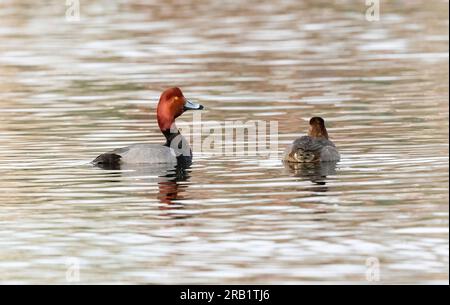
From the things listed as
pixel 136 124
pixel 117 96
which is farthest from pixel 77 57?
pixel 136 124

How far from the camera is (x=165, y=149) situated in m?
16.3

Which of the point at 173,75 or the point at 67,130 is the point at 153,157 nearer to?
the point at 67,130

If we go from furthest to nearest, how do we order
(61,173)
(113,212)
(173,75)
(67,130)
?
(173,75), (67,130), (61,173), (113,212)

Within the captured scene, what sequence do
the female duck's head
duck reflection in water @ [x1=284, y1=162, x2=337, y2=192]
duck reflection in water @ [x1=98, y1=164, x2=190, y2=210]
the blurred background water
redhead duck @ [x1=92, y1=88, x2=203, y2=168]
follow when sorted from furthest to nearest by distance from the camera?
the female duck's head < redhead duck @ [x1=92, y1=88, x2=203, y2=168] < duck reflection in water @ [x1=284, y1=162, x2=337, y2=192] < duck reflection in water @ [x1=98, y1=164, x2=190, y2=210] < the blurred background water

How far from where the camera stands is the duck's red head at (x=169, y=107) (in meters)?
Result: 17.1

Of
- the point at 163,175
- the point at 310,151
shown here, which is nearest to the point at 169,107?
the point at 163,175

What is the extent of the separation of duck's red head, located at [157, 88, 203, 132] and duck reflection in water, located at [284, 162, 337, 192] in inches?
84.2

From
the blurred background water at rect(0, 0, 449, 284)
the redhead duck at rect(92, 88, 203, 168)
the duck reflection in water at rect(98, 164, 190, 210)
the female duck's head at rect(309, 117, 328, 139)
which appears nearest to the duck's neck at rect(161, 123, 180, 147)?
the redhead duck at rect(92, 88, 203, 168)

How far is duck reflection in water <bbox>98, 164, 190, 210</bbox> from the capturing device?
1381cm

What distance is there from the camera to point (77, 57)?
28094mm

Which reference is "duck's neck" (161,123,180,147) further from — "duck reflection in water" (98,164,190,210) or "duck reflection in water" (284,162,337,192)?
"duck reflection in water" (284,162,337,192)

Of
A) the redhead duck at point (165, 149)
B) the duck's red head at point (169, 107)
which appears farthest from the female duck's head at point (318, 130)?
the duck's red head at point (169, 107)

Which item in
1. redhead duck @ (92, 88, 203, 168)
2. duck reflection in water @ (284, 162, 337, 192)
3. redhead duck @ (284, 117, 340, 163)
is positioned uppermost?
redhead duck @ (92, 88, 203, 168)
